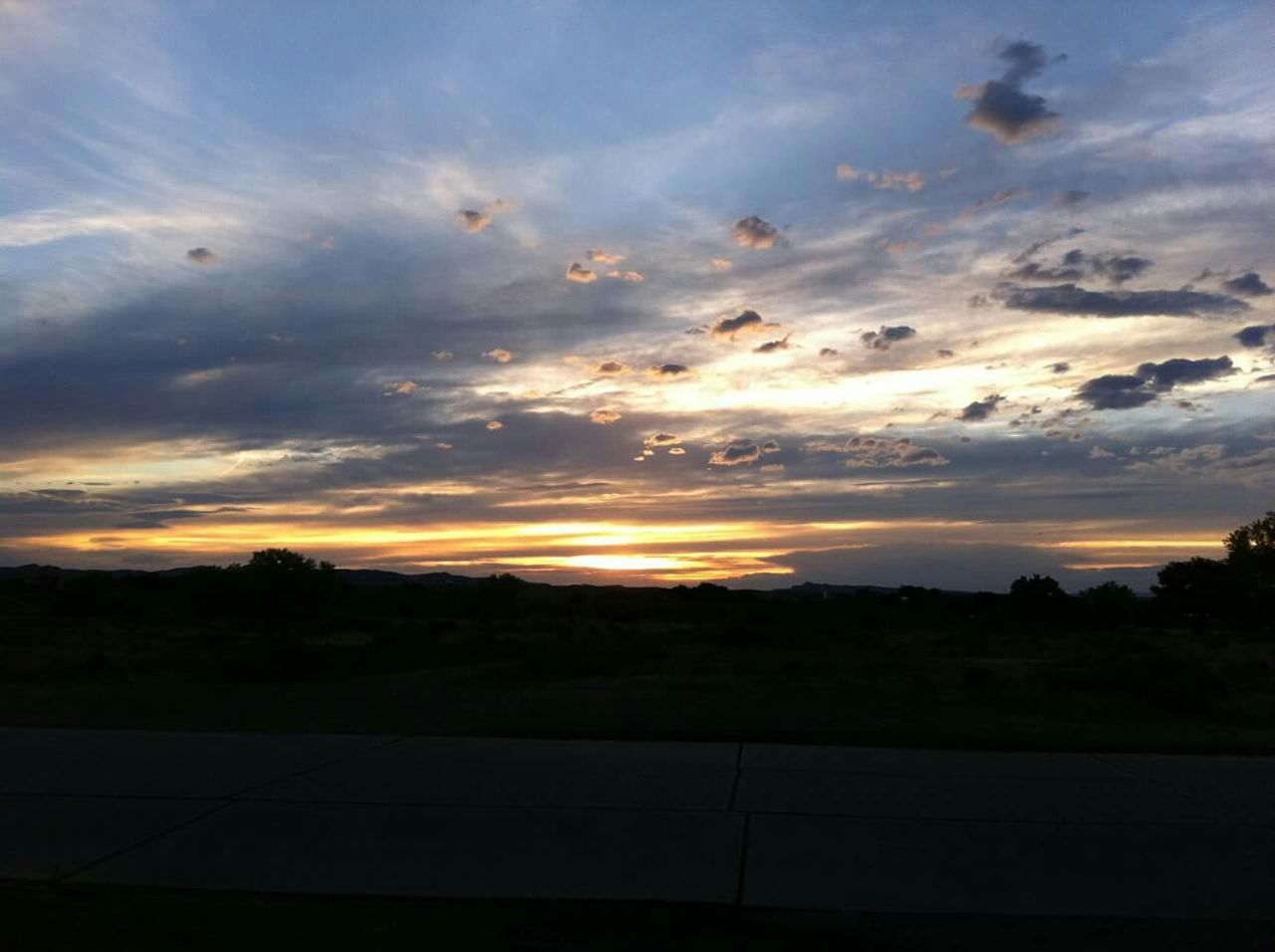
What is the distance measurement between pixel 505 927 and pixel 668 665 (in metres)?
21.5

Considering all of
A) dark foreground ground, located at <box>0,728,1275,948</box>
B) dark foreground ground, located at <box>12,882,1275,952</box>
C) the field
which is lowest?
dark foreground ground, located at <box>12,882,1275,952</box>

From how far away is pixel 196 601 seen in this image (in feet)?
176

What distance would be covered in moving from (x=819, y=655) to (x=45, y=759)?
2471cm

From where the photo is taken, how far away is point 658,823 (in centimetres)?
1008

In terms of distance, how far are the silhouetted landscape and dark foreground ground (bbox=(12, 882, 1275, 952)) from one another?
7.41m

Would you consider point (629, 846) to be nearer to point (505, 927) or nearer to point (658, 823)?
point (658, 823)

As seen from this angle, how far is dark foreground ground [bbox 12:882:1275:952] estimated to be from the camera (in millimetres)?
6910

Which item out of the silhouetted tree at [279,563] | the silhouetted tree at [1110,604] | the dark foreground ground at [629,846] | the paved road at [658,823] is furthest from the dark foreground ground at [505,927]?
the silhouetted tree at [1110,604]

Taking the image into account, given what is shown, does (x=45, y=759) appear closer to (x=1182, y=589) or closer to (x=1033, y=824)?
(x=1033, y=824)

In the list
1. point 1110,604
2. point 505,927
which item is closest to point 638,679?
point 505,927

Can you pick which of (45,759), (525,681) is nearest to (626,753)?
(45,759)

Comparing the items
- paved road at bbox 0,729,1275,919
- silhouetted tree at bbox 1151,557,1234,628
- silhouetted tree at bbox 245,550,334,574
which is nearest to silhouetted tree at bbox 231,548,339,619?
silhouetted tree at bbox 245,550,334,574

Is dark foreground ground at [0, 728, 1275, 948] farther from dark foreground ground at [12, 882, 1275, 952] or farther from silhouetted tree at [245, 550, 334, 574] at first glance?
silhouetted tree at [245, 550, 334, 574]

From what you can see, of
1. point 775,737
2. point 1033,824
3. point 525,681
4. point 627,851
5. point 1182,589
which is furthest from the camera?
point 1182,589
